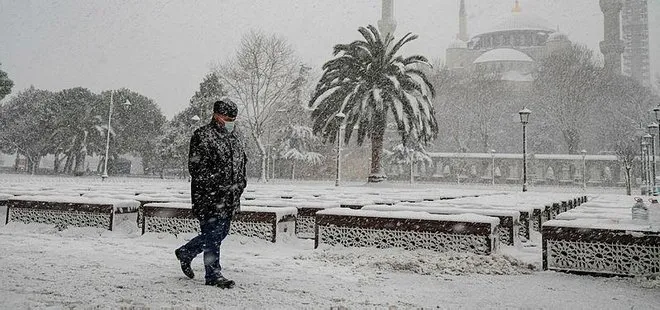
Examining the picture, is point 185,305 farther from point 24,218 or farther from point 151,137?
point 151,137

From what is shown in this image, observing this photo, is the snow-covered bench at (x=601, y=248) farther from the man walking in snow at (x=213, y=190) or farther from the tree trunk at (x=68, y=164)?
the tree trunk at (x=68, y=164)

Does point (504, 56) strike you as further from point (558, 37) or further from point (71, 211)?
point (71, 211)

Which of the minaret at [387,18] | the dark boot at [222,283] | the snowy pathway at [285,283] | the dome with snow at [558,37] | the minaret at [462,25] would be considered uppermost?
the minaret at [462,25]

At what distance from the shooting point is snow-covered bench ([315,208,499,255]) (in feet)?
21.2

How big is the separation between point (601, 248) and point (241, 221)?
4.93 meters

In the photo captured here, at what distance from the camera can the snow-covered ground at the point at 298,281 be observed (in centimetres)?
421

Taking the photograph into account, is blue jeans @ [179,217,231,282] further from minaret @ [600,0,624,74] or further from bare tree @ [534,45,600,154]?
minaret @ [600,0,624,74]

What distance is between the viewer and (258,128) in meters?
36.9

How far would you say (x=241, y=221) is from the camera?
25.8 feet

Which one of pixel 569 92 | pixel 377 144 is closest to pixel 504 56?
pixel 569 92

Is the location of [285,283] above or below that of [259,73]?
below

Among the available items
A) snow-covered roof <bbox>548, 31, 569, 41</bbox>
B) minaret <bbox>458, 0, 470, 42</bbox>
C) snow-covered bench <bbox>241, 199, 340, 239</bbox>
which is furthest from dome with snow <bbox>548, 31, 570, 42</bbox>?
snow-covered bench <bbox>241, 199, 340, 239</bbox>

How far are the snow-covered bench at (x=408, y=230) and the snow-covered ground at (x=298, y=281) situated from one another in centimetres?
24

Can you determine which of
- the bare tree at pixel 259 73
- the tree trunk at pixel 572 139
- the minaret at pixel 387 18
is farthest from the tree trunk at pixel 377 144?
the minaret at pixel 387 18
